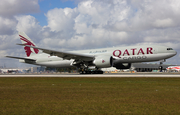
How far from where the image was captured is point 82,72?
43.8m

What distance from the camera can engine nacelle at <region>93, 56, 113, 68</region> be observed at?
38.9 meters

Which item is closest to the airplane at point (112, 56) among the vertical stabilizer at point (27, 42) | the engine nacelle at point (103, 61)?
the engine nacelle at point (103, 61)

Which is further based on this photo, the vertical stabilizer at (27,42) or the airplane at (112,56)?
the vertical stabilizer at (27,42)

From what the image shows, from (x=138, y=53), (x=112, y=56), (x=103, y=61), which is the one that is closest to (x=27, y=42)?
(x=103, y=61)

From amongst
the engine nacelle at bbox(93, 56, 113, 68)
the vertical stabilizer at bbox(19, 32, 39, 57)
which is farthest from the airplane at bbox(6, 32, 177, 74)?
the vertical stabilizer at bbox(19, 32, 39, 57)

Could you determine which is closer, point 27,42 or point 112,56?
point 112,56

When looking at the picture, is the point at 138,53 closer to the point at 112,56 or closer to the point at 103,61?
the point at 112,56

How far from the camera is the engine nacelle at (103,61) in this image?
128 feet

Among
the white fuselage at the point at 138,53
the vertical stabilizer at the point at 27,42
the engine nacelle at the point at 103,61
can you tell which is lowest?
the engine nacelle at the point at 103,61

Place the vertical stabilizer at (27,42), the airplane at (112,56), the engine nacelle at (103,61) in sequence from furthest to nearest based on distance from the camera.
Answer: the vertical stabilizer at (27,42) → the airplane at (112,56) → the engine nacelle at (103,61)

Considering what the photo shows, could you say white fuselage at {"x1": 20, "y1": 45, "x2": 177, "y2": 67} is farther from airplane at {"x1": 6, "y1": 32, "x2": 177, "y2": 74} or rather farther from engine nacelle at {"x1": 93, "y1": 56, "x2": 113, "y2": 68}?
engine nacelle at {"x1": 93, "y1": 56, "x2": 113, "y2": 68}

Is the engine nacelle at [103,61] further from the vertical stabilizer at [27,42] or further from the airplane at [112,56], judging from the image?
the vertical stabilizer at [27,42]

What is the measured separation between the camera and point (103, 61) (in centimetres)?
3909
